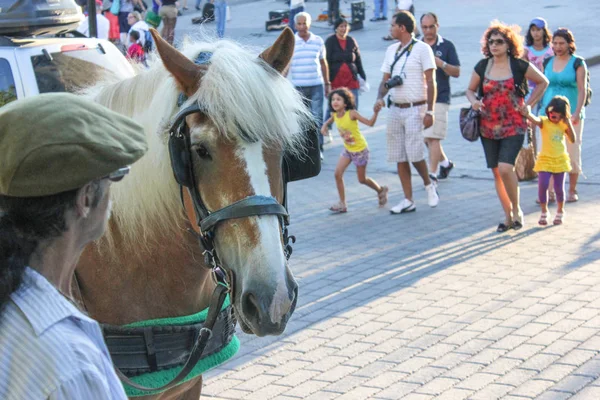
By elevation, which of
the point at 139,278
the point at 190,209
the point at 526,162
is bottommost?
the point at 526,162

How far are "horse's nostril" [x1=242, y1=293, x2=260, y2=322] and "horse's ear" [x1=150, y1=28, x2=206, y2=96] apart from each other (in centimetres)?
77

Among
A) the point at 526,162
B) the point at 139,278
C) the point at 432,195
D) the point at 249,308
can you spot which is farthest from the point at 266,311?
the point at 526,162

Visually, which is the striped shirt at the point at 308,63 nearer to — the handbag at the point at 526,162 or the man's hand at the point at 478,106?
the handbag at the point at 526,162

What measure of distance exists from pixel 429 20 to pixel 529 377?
623cm

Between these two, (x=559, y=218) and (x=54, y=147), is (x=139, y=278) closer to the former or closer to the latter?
(x=54, y=147)

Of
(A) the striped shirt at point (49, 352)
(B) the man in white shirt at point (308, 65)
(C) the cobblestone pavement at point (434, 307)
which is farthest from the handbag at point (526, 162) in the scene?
(A) the striped shirt at point (49, 352)

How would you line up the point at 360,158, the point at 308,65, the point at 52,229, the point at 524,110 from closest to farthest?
the point at 52,229 < the point at 524,110 < the point at 360,158 < the point at 308,65

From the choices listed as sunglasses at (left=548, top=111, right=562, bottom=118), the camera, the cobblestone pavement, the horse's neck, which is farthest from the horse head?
the camera

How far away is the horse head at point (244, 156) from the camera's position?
2.73 metres

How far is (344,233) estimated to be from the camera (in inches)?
336

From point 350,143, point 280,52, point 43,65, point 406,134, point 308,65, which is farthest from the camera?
point 308,65

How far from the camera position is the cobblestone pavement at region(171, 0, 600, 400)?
505 centimetres

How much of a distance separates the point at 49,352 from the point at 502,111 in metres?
7.35

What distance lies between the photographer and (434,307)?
6320mm
